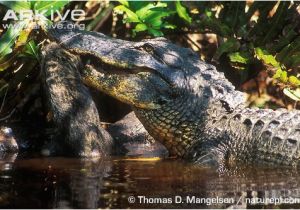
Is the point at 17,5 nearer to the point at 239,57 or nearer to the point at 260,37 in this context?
the point at 239,57

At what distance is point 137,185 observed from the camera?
4.16 m

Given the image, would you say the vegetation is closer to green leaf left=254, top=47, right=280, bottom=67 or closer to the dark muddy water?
green leaf left=254, top=47, right=280, bottom=67

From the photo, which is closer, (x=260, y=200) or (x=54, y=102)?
(x=260, y=200)


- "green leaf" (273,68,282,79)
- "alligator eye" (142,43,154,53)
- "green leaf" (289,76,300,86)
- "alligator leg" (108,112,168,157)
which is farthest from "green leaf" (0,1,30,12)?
"green leaf" (289,76,300,86)

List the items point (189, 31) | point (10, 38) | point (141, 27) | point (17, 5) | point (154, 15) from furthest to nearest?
point (189, 31) → point (154, 15) → point (141, 27) → point (17, 5) → point (10, 38)

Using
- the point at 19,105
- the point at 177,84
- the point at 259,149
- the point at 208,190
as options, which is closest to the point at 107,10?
the point at 19,105

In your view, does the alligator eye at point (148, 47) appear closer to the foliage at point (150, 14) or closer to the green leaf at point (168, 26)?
the foliage at point (150, 14)

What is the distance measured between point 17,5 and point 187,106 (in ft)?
5.84

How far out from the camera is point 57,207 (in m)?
3.60

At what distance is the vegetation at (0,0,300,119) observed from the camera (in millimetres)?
5654

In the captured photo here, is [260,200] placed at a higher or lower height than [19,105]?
lower

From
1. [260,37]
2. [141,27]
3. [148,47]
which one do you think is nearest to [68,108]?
[148,47]

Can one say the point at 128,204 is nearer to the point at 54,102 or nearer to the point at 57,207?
the point at 57,207

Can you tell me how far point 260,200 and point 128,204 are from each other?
0.80 metres
